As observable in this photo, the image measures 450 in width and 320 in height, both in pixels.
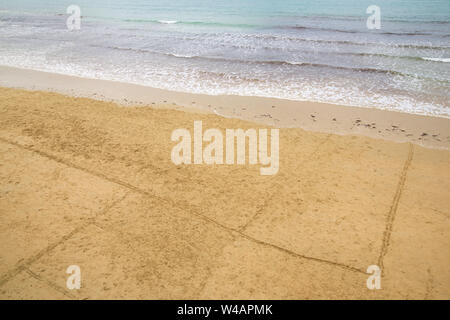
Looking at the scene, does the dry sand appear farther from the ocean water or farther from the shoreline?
the ocean water

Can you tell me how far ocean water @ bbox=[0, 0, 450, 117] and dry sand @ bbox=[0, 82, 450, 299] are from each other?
4253mm

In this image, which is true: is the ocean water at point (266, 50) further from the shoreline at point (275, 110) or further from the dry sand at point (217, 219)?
the dry sand at point (217, 219)

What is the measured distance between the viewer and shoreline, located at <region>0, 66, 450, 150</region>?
7.59 metres

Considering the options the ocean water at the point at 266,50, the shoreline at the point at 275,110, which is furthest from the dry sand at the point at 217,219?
the ocean water at the point at 266,50

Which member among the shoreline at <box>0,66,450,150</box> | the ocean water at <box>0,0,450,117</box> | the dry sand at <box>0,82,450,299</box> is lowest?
the dry sand at <box>0,82,450,299</box>

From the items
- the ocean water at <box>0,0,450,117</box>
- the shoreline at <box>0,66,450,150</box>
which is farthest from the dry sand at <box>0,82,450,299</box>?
the ocean water at <box>0,0,450,117</box>

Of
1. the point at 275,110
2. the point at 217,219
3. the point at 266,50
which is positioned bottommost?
the point at 217,219

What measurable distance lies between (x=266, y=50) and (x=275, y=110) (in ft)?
27.0

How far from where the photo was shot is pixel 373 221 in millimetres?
4840

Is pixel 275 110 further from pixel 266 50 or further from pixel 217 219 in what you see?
pixel 266 50

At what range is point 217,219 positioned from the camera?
4.91 m

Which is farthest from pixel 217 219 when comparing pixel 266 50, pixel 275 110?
pixel 266 50

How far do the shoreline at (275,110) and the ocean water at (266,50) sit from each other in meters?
0.69
